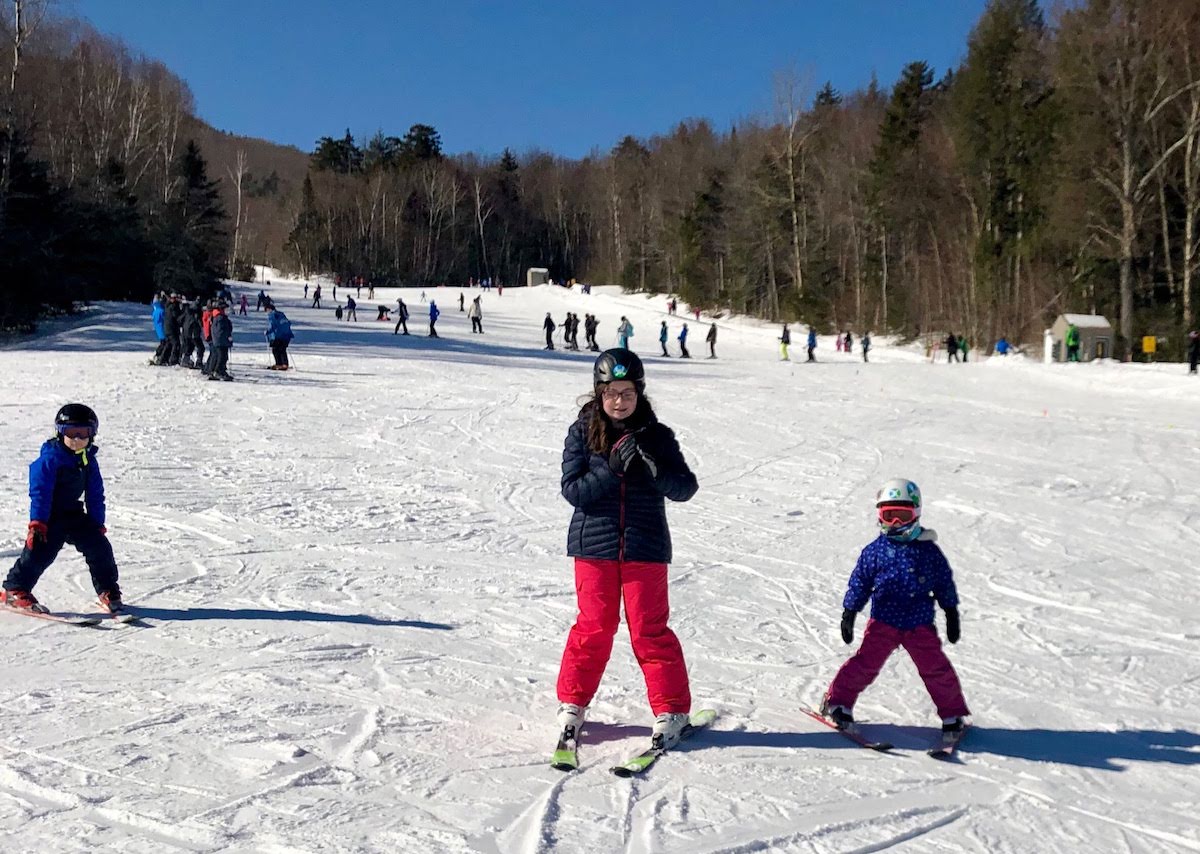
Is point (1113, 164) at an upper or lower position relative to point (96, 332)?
upper

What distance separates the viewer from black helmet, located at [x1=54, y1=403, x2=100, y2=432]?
17.4ft

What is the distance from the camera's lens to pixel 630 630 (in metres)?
3.93

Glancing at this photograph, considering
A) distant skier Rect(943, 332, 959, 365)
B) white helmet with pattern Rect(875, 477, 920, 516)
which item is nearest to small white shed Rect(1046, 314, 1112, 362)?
distant skier Rect(943, 332, 959, 365)

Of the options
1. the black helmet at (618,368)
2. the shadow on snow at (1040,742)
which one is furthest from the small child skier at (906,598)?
the black helmet at (618,368)

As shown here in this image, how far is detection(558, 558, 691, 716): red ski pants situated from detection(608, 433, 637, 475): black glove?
0.40 metres

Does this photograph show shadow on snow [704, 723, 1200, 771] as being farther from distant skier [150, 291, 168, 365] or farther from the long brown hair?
distant skier [150, 291, 168, 365]

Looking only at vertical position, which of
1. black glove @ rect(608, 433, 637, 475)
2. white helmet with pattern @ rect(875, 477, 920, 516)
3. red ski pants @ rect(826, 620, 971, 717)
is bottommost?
red ski pants @ rect(826, 620, 971, 717)

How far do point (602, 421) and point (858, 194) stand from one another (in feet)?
169

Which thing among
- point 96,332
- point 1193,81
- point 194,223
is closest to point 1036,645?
point 96,332

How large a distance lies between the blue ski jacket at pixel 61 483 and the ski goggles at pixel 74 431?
0.24 feet

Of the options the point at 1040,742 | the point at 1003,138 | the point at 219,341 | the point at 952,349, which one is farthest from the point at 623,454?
the point at 1003,138

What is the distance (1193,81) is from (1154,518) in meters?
27.4

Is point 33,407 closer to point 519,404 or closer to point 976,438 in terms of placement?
point 519,404

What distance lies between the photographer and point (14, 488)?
361 inches
